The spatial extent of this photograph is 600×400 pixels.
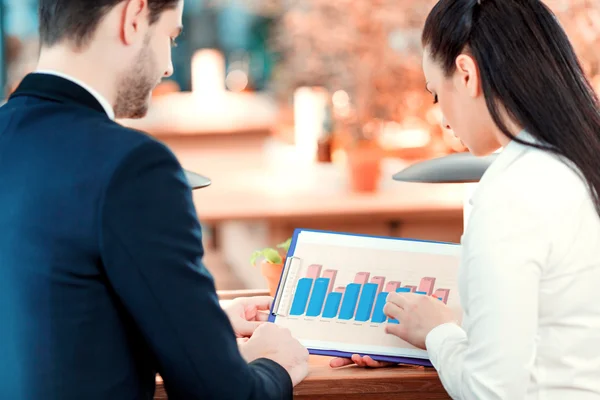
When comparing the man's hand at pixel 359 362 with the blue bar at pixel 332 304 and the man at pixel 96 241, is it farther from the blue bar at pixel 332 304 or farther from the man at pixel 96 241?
the man at pixel 96 241

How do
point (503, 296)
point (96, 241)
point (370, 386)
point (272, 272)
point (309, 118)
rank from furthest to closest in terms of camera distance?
point (309, 118) → point (272, 272) → point (370, 386) → point (503, 296) → point (96, 241)

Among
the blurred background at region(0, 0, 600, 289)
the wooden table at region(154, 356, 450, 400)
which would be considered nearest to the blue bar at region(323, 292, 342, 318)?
the wooden table at region(154, 356, 450, 400)

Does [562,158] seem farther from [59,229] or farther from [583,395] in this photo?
[59,229]

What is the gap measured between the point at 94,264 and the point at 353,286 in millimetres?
664

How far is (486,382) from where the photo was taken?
1.17 metres

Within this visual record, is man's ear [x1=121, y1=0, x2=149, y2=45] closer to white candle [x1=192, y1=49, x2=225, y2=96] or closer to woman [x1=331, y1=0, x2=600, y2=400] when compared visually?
woman [x1=331, y1=0, x2=600, y2=400]

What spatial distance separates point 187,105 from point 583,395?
5.75 meters

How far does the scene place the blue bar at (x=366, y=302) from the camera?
1.59 meters

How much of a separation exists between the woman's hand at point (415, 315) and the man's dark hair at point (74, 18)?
668 mm

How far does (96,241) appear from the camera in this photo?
3.40ft

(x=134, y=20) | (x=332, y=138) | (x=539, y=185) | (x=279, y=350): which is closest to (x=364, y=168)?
(x=332, y=138)

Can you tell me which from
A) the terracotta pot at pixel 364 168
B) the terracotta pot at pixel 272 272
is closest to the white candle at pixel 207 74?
the terracotta pot at pixel 364 168

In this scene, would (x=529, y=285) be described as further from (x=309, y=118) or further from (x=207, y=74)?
(x=207, y=74)

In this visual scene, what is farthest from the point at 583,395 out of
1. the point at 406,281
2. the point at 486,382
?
the point at 406,281
